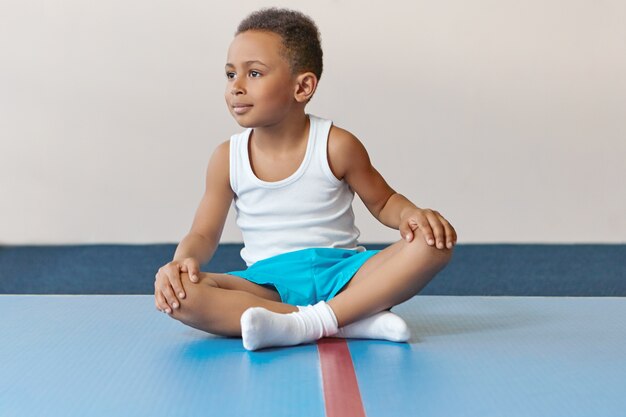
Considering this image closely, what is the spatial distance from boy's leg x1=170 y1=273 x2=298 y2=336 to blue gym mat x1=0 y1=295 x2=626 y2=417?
0.04m

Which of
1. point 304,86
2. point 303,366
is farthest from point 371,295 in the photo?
point 304,86

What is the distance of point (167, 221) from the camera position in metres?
3.55

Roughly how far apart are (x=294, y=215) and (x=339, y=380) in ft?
1.73

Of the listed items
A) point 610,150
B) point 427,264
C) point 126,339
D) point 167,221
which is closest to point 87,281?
point 167,221

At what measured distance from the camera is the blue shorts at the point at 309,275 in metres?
1.91

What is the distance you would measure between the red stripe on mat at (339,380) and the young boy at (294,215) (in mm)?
47

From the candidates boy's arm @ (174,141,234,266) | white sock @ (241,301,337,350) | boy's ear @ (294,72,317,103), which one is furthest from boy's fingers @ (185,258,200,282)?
boy's ear @ (294,72,317,103)

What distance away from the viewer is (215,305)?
174cm

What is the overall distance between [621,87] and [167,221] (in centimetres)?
173

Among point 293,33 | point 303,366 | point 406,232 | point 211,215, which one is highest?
point 293,33

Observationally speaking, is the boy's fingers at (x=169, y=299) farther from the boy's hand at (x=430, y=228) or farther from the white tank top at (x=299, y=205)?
the boy's hand at (x=430, y=228)

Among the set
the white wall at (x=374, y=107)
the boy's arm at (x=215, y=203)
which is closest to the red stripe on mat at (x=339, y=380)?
the boy's arm at (x=215, y=203)

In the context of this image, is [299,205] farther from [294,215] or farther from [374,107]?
[374,107]

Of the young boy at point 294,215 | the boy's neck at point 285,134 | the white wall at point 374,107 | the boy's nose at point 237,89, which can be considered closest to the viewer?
the young boy at point 294,215
